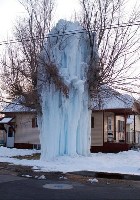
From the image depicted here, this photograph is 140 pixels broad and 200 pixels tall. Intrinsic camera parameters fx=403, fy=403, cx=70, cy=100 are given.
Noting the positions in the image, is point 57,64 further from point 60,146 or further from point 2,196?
point 2,196

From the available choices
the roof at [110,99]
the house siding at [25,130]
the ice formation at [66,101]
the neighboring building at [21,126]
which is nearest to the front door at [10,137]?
the neighboring building at [21,126]

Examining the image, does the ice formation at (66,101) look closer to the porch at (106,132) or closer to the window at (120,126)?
the porch at (106,132)

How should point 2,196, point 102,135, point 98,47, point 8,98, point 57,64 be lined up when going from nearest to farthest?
point 2,196 < point 57,64 < point 98,47 < point 8,98 < point 102,135

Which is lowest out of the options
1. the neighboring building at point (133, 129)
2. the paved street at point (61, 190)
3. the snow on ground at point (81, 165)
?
the snow on ground at point (81, 165)

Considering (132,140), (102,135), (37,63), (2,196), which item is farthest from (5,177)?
(132,140)

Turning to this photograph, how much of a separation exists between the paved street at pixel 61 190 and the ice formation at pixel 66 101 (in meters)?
8.09

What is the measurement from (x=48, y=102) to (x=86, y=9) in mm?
6682

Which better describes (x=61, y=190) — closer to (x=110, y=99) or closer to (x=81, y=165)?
(x=81, y=165)

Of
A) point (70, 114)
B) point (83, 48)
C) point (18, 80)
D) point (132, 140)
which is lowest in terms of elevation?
point (132, 140)

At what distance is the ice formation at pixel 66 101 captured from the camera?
23172 millimetres

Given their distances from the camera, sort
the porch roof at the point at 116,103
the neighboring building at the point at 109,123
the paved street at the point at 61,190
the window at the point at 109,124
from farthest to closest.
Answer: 1. the window at the point at 109,124
2. the neighboring building at the point at 109,123
3. the porch roof at the point at 116,103
4. the paved street at the point at 61,190

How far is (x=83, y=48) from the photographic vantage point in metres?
24.3

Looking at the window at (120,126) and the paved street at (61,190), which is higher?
the window at (120,126)

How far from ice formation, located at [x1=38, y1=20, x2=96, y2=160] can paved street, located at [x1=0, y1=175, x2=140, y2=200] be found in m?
8.09
